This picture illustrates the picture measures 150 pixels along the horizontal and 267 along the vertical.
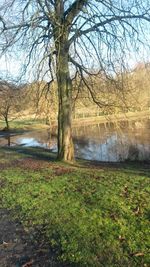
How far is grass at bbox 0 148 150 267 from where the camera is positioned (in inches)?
225

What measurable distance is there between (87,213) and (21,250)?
163 cm

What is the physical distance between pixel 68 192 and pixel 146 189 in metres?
1.85

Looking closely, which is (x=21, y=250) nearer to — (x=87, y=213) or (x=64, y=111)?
(x=87, y=213)

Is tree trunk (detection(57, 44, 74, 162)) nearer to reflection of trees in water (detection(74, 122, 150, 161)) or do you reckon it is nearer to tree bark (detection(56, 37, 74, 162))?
tree bark (detection(56, 37, 74, 162))

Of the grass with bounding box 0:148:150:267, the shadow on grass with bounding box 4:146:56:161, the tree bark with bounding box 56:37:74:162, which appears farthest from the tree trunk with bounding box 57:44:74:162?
the grass with bounding box 0:148:150:267

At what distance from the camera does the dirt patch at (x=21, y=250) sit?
18.5 feet

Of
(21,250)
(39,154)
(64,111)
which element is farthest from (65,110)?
(21,250)

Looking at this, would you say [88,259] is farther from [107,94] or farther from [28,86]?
[107,94]

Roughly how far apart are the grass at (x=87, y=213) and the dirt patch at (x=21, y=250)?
0.57 ft

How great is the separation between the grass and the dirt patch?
174mm

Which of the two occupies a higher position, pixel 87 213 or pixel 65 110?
pixel 65 110

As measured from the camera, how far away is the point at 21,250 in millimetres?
6172

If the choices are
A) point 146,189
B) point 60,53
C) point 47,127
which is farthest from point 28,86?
point 47,127

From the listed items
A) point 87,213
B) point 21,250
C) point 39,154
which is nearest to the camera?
point 21,250
